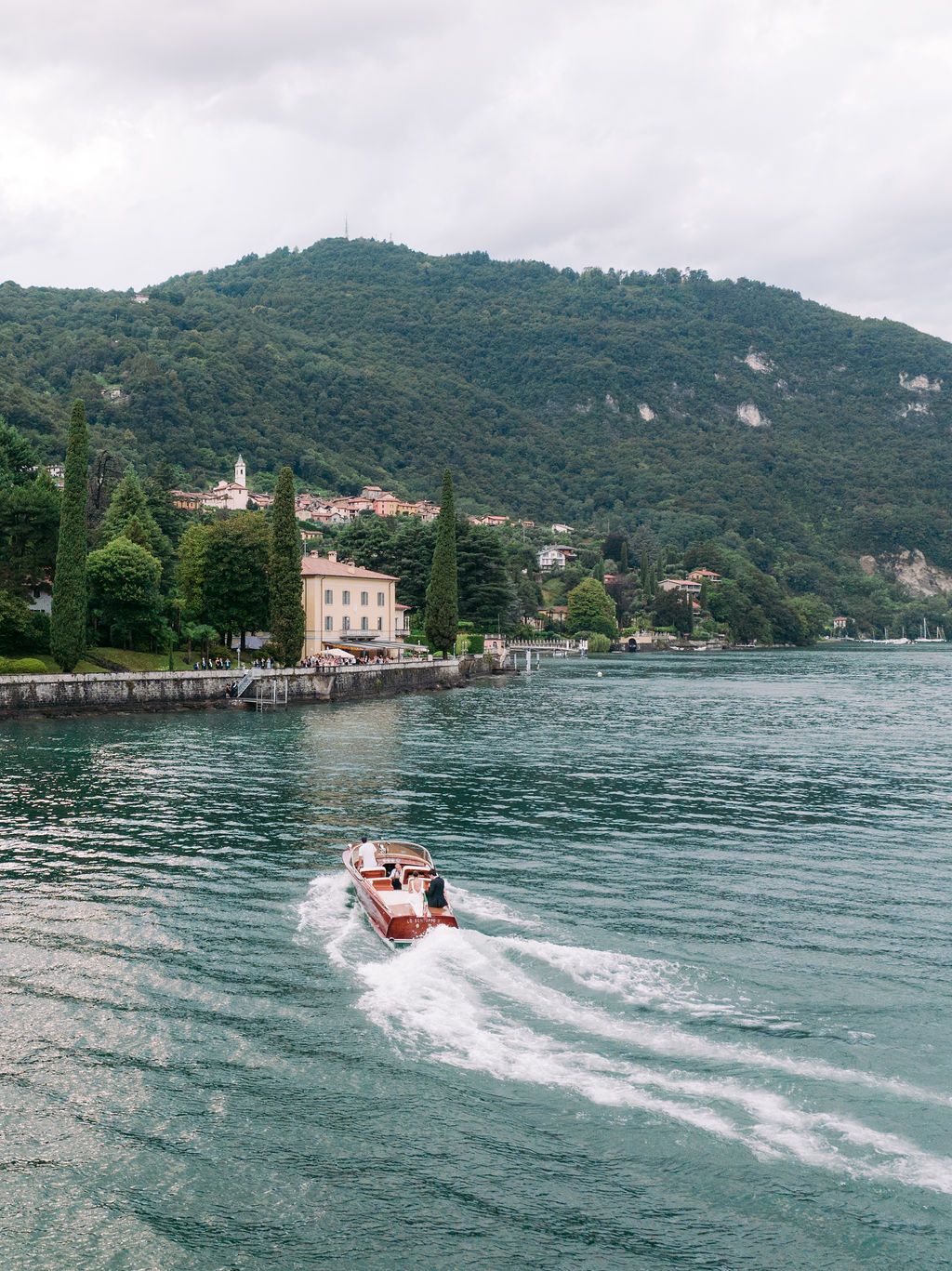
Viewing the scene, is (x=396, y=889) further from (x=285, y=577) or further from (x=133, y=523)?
(x=133, y=523)

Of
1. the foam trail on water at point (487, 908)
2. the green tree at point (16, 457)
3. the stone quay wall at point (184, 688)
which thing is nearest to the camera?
the foam trail on water at point (487, 908)

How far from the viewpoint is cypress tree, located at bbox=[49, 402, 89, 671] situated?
213 feet

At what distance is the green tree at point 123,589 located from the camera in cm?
7475

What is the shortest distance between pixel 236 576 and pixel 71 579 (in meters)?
19.2

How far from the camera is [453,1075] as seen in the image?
15.6 m

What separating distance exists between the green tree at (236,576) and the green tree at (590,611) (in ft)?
359

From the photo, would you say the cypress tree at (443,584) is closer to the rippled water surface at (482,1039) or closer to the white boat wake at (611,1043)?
the rippled water surface at (482,1039)

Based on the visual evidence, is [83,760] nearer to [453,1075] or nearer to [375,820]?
[375,820]

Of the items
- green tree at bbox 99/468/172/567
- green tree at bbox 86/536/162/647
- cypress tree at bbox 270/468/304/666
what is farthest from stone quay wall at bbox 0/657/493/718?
green tree at bbox 99/468/172/567

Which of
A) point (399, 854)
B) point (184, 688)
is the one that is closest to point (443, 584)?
point (184, 688)

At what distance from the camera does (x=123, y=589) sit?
74.8 m

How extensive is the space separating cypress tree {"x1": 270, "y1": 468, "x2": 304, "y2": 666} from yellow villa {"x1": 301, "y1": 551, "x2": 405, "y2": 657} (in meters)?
13.4

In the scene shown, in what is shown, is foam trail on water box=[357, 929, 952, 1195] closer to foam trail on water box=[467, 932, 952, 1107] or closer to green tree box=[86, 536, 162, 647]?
foam trail on water box=[467, 932, 952, 1107]

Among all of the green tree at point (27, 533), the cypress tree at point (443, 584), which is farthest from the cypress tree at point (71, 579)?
the cypress tree at point (443, 584)
